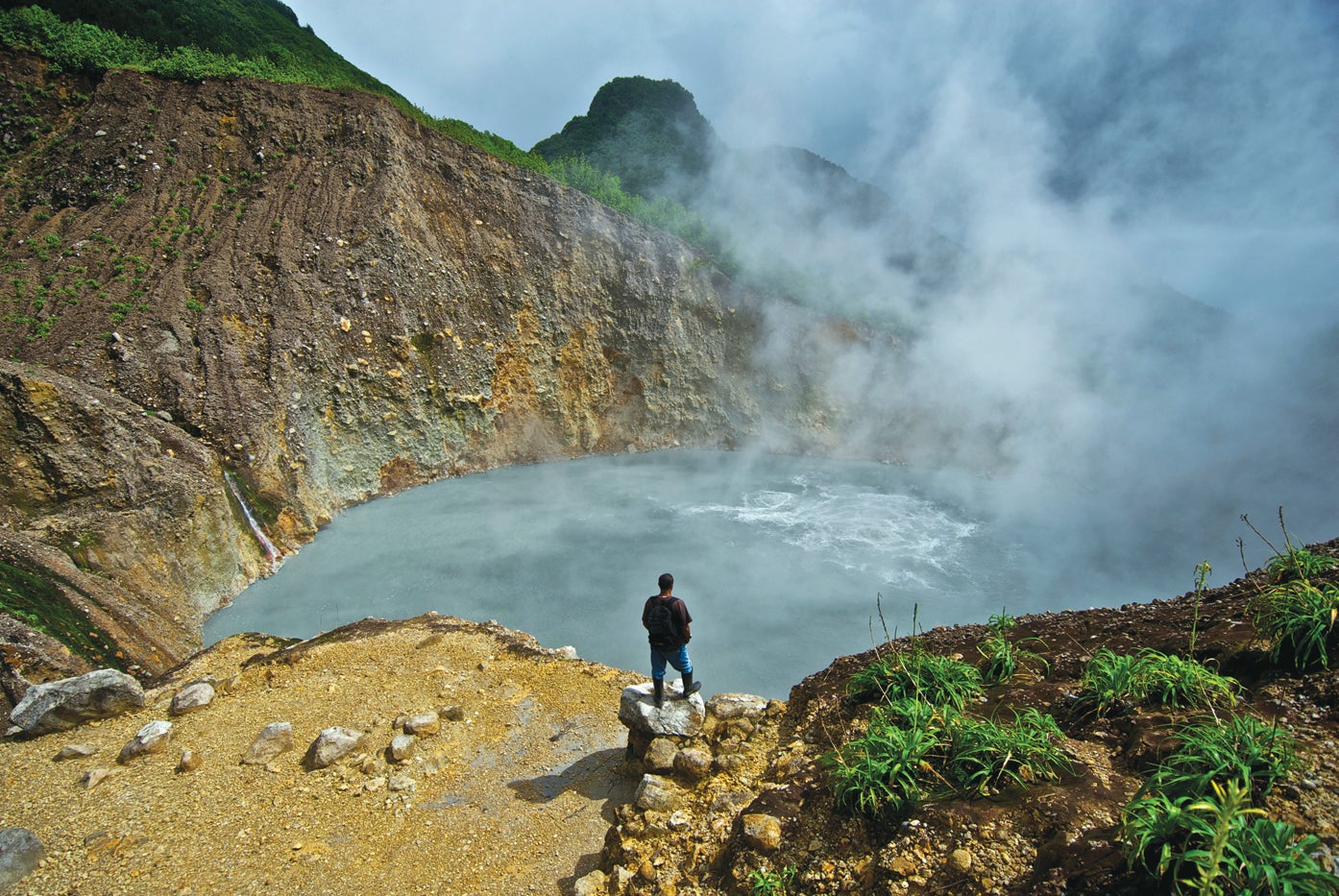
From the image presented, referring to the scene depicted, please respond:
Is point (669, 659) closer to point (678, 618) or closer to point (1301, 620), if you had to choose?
point (678, 618)

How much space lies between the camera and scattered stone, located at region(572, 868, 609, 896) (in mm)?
3888

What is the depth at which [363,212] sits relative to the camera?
19.1 meters

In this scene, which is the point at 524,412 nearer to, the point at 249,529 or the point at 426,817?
Answer: the point at 249,529

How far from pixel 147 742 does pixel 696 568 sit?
9.52 metres

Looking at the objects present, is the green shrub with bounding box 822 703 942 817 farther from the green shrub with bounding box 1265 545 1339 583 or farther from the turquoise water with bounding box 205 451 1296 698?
the turquoise water with bounding box 205 451 1296 698

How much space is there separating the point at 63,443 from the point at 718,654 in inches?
444

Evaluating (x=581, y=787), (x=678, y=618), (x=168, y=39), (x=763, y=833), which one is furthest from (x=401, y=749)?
(x=168, y=39)

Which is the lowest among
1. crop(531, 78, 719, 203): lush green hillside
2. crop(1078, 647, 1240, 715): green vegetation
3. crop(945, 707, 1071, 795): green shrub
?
crop(945, 707, 1071, 795): green shrub

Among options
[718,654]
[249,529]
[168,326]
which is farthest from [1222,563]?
[168,326]

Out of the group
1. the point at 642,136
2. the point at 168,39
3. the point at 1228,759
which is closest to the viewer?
the point at 1228,759

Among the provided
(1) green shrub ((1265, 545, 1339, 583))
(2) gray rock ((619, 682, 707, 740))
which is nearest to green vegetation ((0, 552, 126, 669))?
(2) gray rock ((619, 682, 707, 740))

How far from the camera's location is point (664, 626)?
5.20m

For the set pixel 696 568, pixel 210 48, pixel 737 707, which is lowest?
pixel 737 707

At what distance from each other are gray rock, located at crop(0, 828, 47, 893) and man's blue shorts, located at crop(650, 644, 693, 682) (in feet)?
15.2
